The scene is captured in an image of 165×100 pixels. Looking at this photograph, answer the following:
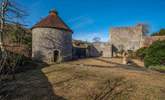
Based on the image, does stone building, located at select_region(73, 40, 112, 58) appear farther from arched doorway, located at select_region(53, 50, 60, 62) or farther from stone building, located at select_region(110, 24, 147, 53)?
arched doorway, located at select_region(53, 50, 60, 62)

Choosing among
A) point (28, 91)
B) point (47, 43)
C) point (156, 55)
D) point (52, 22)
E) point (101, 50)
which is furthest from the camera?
point (101, 50)

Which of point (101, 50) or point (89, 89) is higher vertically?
point (101, 50)

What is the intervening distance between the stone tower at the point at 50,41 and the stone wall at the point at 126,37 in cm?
2240

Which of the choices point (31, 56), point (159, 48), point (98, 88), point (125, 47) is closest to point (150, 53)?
point (159, 48)

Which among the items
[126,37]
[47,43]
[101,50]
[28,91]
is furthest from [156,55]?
[126,37]

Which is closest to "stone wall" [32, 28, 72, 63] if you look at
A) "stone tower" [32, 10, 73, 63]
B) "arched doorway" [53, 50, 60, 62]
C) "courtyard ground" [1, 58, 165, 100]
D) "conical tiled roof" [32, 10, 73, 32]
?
"stone tower" [32, 10, 73, 63]

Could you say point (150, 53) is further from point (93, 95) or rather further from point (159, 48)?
point (93, 95)

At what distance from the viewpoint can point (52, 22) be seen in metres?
28.2

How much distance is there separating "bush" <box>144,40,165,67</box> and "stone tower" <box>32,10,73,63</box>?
40.9 ft

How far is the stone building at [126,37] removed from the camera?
151ft

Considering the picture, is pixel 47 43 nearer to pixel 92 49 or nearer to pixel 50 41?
pixel 50 41

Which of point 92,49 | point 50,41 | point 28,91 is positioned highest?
point 50,41

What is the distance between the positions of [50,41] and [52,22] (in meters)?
3.23

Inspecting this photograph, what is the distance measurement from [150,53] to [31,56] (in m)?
18.0
